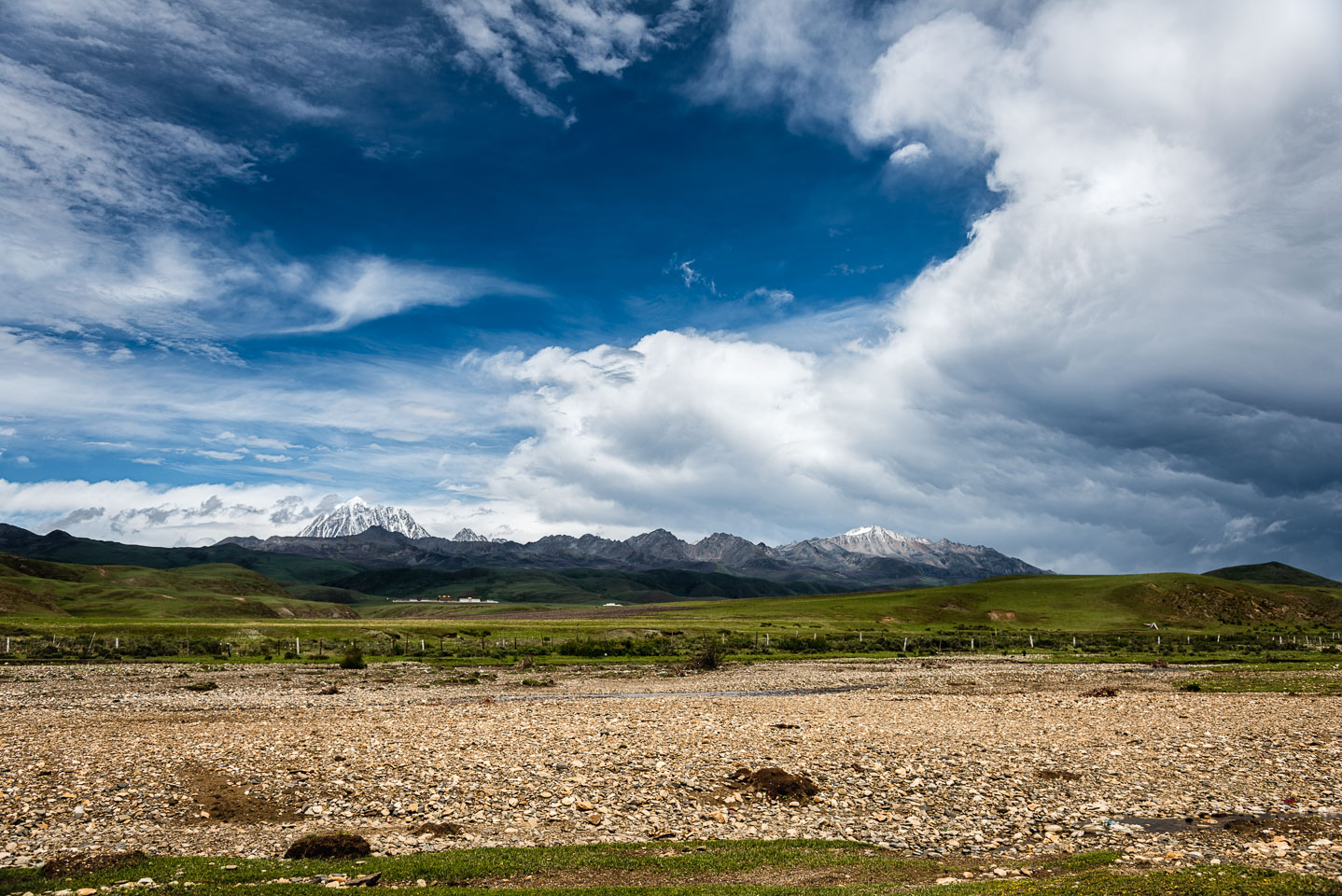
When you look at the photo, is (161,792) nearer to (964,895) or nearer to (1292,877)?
(964,895)

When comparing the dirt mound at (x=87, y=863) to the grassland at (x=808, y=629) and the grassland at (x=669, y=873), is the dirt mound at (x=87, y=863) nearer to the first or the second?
the grassland at (x=669, y=873)

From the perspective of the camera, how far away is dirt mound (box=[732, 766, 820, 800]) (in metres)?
26.0

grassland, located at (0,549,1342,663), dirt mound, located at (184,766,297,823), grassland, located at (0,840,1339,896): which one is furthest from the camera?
grassland, located at (0,549,1342,663)

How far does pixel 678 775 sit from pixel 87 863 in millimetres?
17594

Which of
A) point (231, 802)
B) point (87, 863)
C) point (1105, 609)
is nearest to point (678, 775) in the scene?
point (231, 802)

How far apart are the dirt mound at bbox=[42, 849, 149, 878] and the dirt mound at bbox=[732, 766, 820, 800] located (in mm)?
18121

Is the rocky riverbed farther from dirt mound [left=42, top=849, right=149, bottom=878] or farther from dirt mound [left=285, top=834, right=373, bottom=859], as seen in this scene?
dirt mound [left=42, top=849, right=149, bottom=878]

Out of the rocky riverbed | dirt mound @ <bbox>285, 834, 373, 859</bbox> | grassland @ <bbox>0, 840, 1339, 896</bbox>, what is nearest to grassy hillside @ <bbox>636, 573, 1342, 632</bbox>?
the rocky riverbed

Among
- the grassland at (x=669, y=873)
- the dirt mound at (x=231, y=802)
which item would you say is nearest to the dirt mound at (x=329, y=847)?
the grassland at (x=669, y=873)

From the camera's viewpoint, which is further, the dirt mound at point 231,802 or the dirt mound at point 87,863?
the dirt mound at point 231,802

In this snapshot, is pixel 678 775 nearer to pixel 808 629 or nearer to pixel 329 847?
pixel 329 847

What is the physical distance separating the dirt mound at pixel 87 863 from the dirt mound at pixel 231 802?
3.96m

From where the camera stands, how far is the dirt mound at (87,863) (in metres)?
17.8

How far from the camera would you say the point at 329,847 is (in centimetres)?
2005
